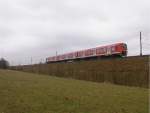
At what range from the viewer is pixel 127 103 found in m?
12.8

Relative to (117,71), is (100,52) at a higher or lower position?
higher

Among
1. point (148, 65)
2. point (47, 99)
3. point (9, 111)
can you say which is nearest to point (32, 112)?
point (9, 111)

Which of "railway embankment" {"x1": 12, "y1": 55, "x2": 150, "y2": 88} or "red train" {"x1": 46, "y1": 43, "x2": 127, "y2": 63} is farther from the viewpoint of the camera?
A: "red train" {"x1": 46, "y1": 43, "x2": 127, "y2": 63}

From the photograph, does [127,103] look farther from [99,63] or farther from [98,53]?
[98,53]

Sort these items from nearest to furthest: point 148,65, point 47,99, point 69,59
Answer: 1. point 47,99
2. point 148,65
3. point 69,59

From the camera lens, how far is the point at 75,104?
12.1 meters

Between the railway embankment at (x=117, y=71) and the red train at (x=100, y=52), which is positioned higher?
the red train at (x=100, y=52)

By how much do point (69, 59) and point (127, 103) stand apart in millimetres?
45143

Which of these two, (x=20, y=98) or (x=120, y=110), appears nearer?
(x=120, y=110)

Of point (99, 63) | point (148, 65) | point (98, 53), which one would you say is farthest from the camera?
point (98, 53)

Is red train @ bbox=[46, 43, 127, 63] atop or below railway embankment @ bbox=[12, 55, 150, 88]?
atop

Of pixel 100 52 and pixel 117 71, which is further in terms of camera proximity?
pixel 100 52

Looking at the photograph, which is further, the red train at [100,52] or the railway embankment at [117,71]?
the red train at [100,52]

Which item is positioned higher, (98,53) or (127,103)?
(98,53)
